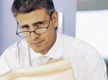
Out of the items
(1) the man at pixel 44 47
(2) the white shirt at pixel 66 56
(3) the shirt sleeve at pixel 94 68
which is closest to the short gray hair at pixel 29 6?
(1) the man at pixel 44 47

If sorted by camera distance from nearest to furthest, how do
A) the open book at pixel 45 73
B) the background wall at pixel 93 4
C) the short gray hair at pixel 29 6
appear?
the open book at pixel 45 73 → the short gray hair at pixel 29 6 → the background wall at pixel 93 4

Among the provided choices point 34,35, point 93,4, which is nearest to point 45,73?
point 34,35

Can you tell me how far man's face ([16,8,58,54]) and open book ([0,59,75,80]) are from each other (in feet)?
0.65

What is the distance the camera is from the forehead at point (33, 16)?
1.89 ft

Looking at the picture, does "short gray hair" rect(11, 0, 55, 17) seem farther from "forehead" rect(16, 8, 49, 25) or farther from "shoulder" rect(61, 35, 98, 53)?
"shoulder" rect(61, 35, 98, 53)

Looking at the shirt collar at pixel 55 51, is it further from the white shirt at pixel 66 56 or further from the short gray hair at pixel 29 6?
the short gray hair at pixel 29 6

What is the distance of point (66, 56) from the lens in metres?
0.64

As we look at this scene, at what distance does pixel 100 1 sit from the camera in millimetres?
701

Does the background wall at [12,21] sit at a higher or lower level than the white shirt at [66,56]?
higher

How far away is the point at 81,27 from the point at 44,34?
19cm

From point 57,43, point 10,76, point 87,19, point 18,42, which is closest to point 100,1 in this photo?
point 87,19

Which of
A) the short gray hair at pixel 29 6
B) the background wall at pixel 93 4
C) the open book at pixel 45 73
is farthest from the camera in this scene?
the background wall at pixel 93 4

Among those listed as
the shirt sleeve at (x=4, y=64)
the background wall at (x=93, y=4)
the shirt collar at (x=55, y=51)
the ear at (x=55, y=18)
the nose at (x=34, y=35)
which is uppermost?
the background wall at (x=93, y=4)

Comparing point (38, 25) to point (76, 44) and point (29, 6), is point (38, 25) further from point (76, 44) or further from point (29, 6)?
point (76, 44)
